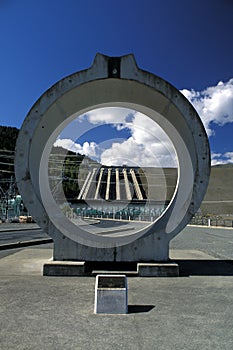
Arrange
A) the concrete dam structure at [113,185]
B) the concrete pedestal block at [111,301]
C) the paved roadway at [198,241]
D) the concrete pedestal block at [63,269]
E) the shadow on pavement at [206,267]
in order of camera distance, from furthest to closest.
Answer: the concrete dam structure at [113,185]
the paved roadway at [198,241]
the shadow on pavement at [206,267]
the concrete pedestal block at [63,269]
the concrete pedestal block at [111,301]

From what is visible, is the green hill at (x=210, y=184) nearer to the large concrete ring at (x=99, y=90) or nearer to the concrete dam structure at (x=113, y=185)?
the concrete dam structure at (x=113, y=185)

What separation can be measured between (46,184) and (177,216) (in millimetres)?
3303

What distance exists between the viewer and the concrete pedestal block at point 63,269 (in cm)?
686

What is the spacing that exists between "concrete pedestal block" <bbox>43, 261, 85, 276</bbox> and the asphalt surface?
0.72 feet

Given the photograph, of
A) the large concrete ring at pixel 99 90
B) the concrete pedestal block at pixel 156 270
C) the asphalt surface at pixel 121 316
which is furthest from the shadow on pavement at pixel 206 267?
the large concrete ring at pixel 99 90

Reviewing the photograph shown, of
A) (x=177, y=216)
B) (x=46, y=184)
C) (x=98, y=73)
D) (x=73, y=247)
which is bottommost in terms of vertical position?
(x=73, y=247)

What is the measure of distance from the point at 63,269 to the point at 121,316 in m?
2.79

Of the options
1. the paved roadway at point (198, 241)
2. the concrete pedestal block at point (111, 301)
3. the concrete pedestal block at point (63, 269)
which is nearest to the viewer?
the concrete pedestal block at point (111, 301)

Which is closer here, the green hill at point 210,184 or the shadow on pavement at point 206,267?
the shadow on pavement at point 206,267

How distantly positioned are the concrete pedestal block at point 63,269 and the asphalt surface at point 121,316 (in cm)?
22

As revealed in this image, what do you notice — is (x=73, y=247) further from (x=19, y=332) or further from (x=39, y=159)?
(x=19, y=332)

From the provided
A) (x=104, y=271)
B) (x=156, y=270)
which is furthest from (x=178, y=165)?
(x=104, y=271)

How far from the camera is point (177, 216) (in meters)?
7.40

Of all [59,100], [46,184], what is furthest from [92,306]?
[59,100]
